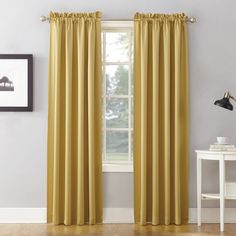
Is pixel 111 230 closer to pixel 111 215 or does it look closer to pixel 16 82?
pixel 111 215

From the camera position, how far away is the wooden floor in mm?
5125

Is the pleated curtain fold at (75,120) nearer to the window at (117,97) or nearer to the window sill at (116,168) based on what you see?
the window sill at (116,168)

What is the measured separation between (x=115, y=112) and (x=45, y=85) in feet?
2.81

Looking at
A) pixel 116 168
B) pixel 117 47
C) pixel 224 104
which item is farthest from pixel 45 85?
pixel 224 104

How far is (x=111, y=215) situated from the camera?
5.70m

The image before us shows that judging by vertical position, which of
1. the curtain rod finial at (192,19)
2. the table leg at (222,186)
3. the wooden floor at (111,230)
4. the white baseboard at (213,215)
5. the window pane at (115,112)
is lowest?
the wooden floor at (111,230)

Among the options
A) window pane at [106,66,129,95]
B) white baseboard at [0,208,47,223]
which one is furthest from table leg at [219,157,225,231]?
white baseboard at [0,208,47,223]

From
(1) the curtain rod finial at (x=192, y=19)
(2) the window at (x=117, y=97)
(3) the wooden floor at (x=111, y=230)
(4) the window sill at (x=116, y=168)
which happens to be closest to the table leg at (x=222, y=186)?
(3) the wooden floor at (x=111, y=230)

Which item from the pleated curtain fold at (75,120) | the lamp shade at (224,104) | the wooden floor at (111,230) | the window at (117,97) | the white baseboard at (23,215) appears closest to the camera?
the wooden floor at (111,230)

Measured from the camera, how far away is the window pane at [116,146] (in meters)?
5.91

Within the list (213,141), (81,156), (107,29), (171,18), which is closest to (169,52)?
(171,18)

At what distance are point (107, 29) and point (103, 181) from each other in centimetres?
170

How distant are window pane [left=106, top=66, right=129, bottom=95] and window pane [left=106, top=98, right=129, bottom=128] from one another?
10 cm

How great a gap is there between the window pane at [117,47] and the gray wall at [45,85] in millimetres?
264
